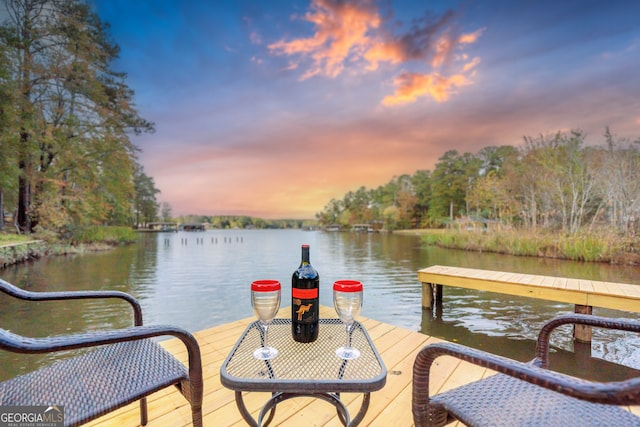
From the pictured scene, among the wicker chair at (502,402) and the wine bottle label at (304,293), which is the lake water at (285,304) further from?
the wine bottle label at (304,293)

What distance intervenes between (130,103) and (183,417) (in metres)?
17.5

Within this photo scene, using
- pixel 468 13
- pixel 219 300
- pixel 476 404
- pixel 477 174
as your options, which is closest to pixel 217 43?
pixel 468 13

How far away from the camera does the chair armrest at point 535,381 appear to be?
50 cm

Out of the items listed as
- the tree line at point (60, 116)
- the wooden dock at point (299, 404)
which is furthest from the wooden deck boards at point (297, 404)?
the tree line at point (60, 116)

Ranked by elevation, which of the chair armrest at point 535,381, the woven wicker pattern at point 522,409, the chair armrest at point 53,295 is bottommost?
the woven wicker pattern at point 522,409

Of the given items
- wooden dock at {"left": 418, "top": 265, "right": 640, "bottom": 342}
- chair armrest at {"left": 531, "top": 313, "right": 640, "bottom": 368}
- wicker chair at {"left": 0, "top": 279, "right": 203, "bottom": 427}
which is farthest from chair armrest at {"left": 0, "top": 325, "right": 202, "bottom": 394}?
wooden dock at {"left": 418, "top": 265, "right": 640, "bottom": 342}

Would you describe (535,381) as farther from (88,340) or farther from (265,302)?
(88,340)

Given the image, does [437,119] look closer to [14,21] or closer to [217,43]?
[217,43]

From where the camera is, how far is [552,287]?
115 inches

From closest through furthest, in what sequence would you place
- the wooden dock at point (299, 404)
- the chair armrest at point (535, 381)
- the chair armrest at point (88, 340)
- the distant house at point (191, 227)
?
the chair armrest at point (535, 381)
the chair armrest at point (88, 340)
the wooden dock at point (299, 404)
the distant house at point (191, 227)

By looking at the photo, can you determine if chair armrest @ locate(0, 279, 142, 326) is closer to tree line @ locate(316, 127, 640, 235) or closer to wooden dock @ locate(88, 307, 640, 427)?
wooden dock @ locate(88, 307, 640, 427)

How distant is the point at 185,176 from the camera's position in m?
18.1

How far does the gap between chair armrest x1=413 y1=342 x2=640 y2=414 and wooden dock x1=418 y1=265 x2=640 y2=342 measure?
274cm

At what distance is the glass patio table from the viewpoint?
775 millimetres
